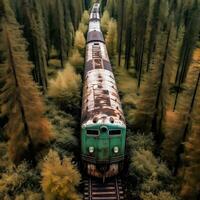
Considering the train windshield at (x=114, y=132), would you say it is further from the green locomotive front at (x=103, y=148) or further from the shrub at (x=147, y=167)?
the shrub at (x=147, y=167)

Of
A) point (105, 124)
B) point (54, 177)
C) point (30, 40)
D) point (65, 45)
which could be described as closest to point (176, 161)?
point (105, 124)

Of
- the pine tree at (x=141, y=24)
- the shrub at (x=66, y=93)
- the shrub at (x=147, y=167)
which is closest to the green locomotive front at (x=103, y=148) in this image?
the shrub at (x=147, y=167)

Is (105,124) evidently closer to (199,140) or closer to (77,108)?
(199,140)

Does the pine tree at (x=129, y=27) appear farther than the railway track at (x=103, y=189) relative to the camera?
Yes

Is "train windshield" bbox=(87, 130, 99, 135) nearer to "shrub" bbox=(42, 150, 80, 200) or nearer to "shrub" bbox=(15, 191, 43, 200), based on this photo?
"shrub" bbox=(42, 150, 80, 200)

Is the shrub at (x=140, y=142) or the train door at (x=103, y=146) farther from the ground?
the train door at (x=103, y=146)

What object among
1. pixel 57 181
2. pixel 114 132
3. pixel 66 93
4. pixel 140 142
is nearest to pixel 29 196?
pixel 57 181
